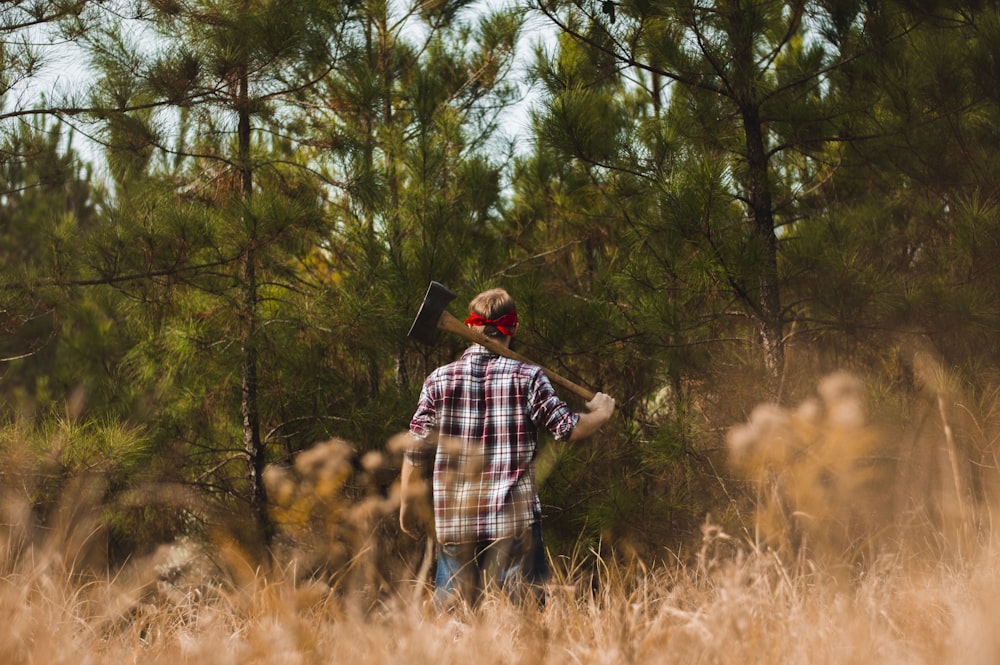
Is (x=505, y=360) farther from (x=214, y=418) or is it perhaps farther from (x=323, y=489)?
(x=214, y=418)

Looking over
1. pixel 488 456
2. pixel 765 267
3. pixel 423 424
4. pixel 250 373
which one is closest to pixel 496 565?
pixel 488 456

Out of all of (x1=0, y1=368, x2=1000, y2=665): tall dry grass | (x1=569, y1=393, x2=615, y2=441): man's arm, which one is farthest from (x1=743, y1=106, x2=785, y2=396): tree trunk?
(x1=569, y1=393, x2=615, y2=441): man's arm

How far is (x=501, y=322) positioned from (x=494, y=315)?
0.04 metres

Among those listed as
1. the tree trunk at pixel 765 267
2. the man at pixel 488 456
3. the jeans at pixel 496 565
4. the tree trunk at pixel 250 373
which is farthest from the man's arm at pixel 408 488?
the tree trunk at pixel 765 267

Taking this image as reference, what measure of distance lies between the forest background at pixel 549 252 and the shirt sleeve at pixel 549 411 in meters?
0.98

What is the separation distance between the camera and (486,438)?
3.03 m

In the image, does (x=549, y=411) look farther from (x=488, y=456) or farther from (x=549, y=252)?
(x=549, y=252)

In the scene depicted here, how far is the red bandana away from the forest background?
90cm

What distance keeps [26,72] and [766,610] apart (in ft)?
13.4

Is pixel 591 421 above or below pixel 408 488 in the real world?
above

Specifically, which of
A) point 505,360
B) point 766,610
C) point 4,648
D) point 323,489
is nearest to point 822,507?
point 766,610

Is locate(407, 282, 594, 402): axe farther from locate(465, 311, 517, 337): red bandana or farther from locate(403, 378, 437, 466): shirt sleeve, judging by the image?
locate(403, 378, 437, 466): shirt sleeve

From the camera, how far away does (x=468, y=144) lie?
5.66 meters

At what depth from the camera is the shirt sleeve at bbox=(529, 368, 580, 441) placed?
294cm
